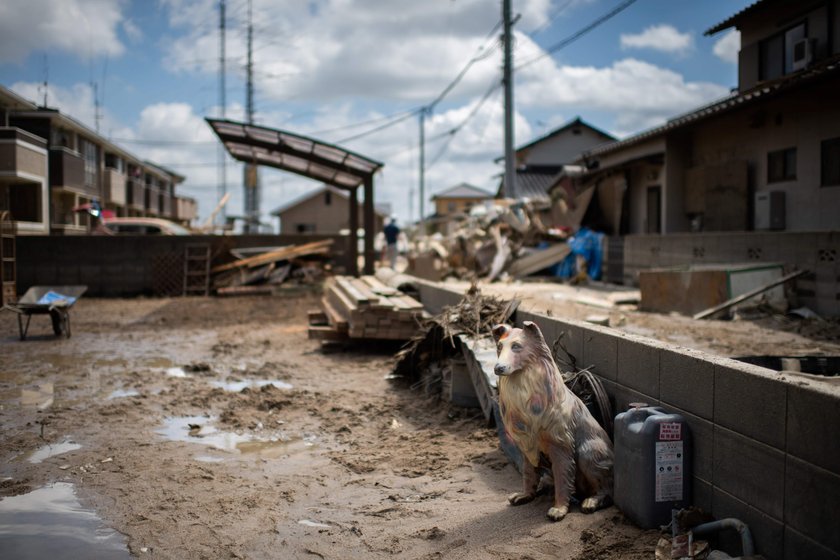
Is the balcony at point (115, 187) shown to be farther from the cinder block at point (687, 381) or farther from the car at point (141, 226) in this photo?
the cinder block at point (687, 381)

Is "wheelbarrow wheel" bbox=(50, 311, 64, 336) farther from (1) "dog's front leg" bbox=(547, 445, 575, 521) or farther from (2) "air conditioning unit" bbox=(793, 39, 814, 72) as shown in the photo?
(2) "air conditioning unit" bbox=(793, 39, 814, 72)

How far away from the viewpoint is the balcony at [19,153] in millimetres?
24969

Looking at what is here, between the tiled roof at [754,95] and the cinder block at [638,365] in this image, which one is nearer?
the cinder block at [638,365]

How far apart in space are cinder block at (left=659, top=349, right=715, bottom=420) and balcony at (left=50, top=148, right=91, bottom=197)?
106ft

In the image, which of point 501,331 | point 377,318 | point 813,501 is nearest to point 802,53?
point 377,318

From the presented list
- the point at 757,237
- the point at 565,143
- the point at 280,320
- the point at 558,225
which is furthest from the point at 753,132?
the point at 565,143

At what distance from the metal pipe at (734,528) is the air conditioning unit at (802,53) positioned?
15.4 metres

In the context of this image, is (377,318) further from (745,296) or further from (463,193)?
(463,193)

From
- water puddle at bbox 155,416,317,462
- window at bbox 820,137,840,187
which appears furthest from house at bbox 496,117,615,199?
water puddle at bbox 155,416,317,462

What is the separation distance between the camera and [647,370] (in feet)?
13.7

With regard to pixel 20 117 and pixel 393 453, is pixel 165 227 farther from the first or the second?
pixel 393 453

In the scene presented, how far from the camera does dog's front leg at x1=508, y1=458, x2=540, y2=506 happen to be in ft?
14.2

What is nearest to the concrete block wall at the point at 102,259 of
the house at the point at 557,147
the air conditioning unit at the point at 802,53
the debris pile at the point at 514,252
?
the debris pile at the point at 514,252

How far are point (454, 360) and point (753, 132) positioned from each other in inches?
524
